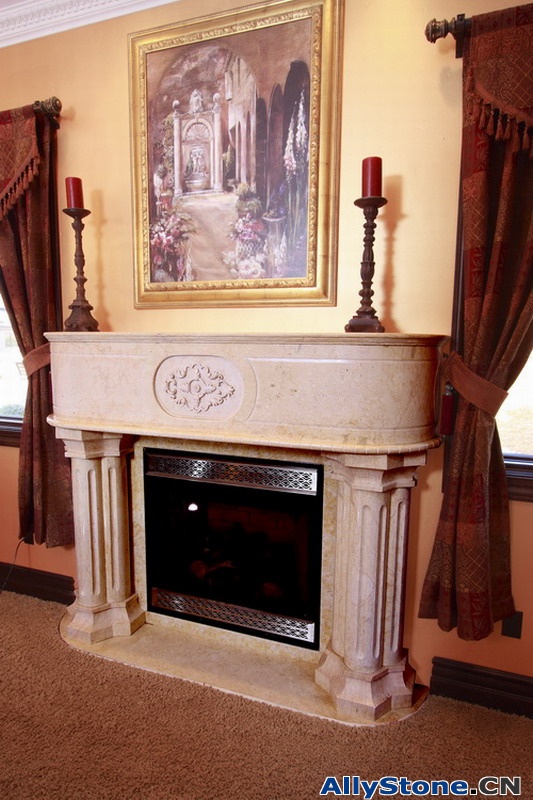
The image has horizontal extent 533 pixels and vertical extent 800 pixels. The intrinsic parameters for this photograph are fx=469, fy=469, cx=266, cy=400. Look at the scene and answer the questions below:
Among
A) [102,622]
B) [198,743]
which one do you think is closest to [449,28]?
[198,743]

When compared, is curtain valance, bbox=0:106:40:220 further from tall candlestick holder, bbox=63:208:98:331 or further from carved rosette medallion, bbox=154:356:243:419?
carved rosette medallion, bbox=154:356:243:419

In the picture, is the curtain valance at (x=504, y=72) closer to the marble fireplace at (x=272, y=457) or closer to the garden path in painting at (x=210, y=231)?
the marble fireplace at (x=272, y=457)

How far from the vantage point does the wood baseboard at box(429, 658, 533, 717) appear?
1736mm

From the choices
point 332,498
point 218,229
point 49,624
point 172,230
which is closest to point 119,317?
point 172,230

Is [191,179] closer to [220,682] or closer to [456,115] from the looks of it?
[456,115]

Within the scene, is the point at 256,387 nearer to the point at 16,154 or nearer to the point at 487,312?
the point at 487,312

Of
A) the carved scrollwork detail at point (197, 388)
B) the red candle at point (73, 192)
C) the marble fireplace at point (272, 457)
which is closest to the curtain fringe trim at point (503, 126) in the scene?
the marble fireplace at point (272, 457)

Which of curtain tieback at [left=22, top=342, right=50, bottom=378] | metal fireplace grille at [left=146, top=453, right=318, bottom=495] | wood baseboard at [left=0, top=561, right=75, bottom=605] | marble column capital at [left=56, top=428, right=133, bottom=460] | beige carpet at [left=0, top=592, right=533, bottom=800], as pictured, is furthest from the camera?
wood baseboard at [left=0, top=561, right=75, bottom=605]

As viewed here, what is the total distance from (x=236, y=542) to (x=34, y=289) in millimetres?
1486

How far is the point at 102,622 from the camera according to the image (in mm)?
2129

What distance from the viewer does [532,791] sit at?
144 cm

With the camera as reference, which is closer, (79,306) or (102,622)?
(79,306)

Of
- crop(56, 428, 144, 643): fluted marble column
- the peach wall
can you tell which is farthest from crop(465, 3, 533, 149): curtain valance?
→ crop(56, 428, 144, 643): fluted marble column

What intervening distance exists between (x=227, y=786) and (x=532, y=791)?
3.07ft
